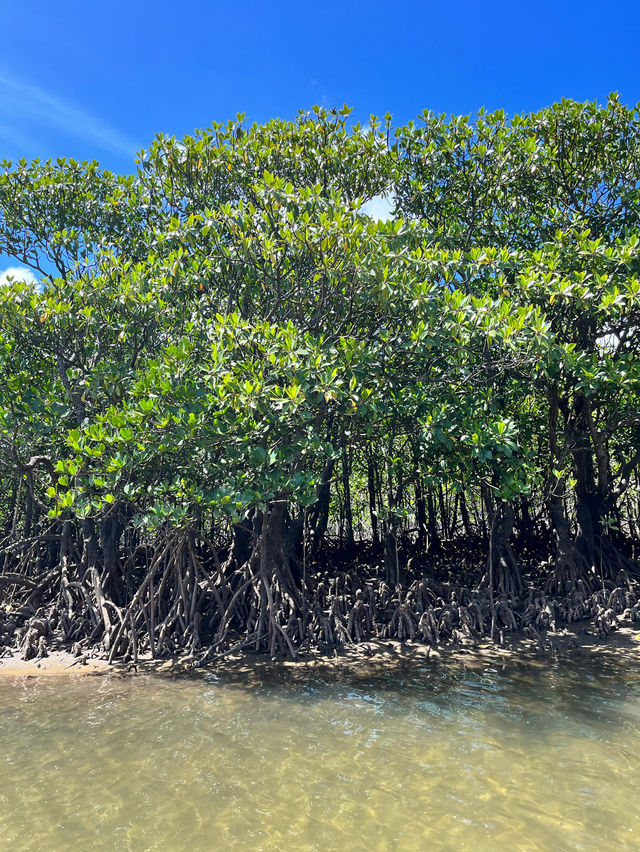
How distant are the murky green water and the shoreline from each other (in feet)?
1.52

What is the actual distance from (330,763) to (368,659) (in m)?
2.82

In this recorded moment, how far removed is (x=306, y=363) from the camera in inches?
227

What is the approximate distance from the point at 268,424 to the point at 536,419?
5144 mm

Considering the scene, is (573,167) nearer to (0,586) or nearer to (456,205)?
(456,205)

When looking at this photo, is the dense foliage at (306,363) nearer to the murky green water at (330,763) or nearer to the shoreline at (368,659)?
the shoreline at (368,659)

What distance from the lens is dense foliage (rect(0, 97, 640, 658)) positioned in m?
5.95

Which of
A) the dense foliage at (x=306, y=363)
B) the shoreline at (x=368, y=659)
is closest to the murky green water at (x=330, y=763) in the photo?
the shoreline at (x=368, y=659)

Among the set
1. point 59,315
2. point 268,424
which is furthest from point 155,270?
point 268,424

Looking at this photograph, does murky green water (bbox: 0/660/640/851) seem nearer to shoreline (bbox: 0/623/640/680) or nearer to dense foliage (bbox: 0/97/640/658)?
shoreline (bbox: 0/623/640/680)

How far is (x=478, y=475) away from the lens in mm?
7840

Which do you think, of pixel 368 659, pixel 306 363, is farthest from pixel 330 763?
pixel 306 363

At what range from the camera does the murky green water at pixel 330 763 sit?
11.0 ft

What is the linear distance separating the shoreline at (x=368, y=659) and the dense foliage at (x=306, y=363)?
0.26 meters

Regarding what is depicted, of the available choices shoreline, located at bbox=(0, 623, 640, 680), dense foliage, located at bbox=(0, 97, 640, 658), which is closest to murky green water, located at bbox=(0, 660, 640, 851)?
shoreline, located at bbox=(0, 623, 640, 680)
